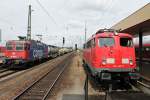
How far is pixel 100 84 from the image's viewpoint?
1673 cm

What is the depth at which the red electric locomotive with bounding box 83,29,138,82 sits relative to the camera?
14.9 m

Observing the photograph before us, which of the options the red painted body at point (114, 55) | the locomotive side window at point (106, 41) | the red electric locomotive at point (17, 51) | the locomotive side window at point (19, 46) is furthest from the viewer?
the locomotive side window at point (19, 46)

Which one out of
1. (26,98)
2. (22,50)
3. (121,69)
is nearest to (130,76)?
(121,69)

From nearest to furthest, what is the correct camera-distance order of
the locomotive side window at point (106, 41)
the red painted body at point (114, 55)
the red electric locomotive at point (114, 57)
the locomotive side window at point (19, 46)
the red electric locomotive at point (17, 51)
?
the red electric locomotive at point (114, 57), the red painted body at point (114, 55), the locomotive side window at point (106, 41), the red electric locomotive at point (17, 51), the locomotive side window at point (19, 46)

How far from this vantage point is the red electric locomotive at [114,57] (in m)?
14.9

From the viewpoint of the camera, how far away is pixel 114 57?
1512 centimetres

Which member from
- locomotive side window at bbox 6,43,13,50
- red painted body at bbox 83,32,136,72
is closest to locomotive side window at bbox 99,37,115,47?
red painted body at bbox 83,32,136,72

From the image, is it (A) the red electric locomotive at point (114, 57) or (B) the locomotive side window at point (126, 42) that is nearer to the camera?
(A) the red electric locomotive at point (114, 57)

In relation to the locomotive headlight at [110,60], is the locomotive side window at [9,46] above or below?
above

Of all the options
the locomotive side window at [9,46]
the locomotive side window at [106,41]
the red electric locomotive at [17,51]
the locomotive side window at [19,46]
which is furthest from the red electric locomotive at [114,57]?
the locomotive side window at [9,46]

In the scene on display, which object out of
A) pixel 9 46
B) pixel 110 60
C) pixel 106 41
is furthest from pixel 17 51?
pixel 110 60

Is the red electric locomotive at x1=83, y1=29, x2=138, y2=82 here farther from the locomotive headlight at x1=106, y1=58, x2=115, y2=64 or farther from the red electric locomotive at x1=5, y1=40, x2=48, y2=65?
the red electric locomotive at x1=5, y1=40, x2=48, y2=65

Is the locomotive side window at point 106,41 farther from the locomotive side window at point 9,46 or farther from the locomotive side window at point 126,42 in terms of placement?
the locomotive side window at point 9,46

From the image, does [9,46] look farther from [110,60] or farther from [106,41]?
[110,60]
